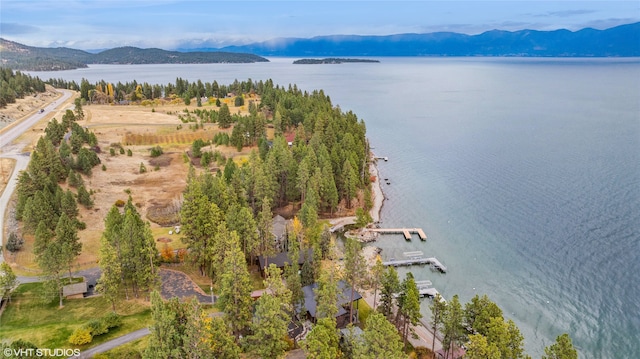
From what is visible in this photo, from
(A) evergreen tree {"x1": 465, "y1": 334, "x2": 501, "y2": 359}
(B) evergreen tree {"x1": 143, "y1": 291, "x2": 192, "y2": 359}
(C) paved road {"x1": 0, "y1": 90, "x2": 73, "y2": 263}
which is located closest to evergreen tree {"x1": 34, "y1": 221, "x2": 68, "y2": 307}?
(C) paved road {"x1": 0, "y1": 90, "x2": 73, "y2": 263}

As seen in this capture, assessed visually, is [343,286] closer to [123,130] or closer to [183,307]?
[183,307]

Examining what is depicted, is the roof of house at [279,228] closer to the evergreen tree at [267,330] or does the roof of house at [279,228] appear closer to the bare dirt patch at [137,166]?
the bare dirt patch at [137,166]

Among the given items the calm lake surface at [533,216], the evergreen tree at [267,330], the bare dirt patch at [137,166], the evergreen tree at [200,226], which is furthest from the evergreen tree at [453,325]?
the bare dirt patch at [137,166]

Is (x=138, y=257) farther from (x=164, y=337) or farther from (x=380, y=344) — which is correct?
(x=380, y=344)

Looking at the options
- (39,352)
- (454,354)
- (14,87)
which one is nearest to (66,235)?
(39,352)

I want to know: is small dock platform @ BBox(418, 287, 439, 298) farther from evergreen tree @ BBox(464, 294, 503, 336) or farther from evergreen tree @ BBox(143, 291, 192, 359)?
evergreen tree @ BBox(143, 291, 192, 359)

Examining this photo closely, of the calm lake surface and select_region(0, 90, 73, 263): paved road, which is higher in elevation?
select_region(0, 90, 73, 263): paved road
